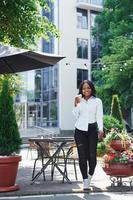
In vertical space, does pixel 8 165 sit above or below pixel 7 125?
below

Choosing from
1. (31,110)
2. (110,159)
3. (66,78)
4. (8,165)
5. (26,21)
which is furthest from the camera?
(31,110)

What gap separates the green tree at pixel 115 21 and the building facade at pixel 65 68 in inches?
185

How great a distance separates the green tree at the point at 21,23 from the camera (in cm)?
1452

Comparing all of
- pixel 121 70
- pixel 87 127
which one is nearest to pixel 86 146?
pixel 87 127

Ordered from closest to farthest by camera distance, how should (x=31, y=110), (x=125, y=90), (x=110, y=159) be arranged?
(x=110, y=159) → (x=125, y=90) → (x=31, y=110)

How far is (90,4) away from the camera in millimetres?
48375

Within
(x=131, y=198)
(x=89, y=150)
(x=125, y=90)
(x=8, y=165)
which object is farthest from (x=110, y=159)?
(x=125, y=90)

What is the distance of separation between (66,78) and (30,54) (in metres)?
37.9

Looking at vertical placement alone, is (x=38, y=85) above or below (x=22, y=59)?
above

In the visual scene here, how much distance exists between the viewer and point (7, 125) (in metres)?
9.10

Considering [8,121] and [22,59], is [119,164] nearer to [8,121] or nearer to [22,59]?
[8,121]

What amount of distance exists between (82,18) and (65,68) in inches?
231

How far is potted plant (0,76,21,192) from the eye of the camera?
327 inches

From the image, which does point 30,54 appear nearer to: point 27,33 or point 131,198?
point 131,198
